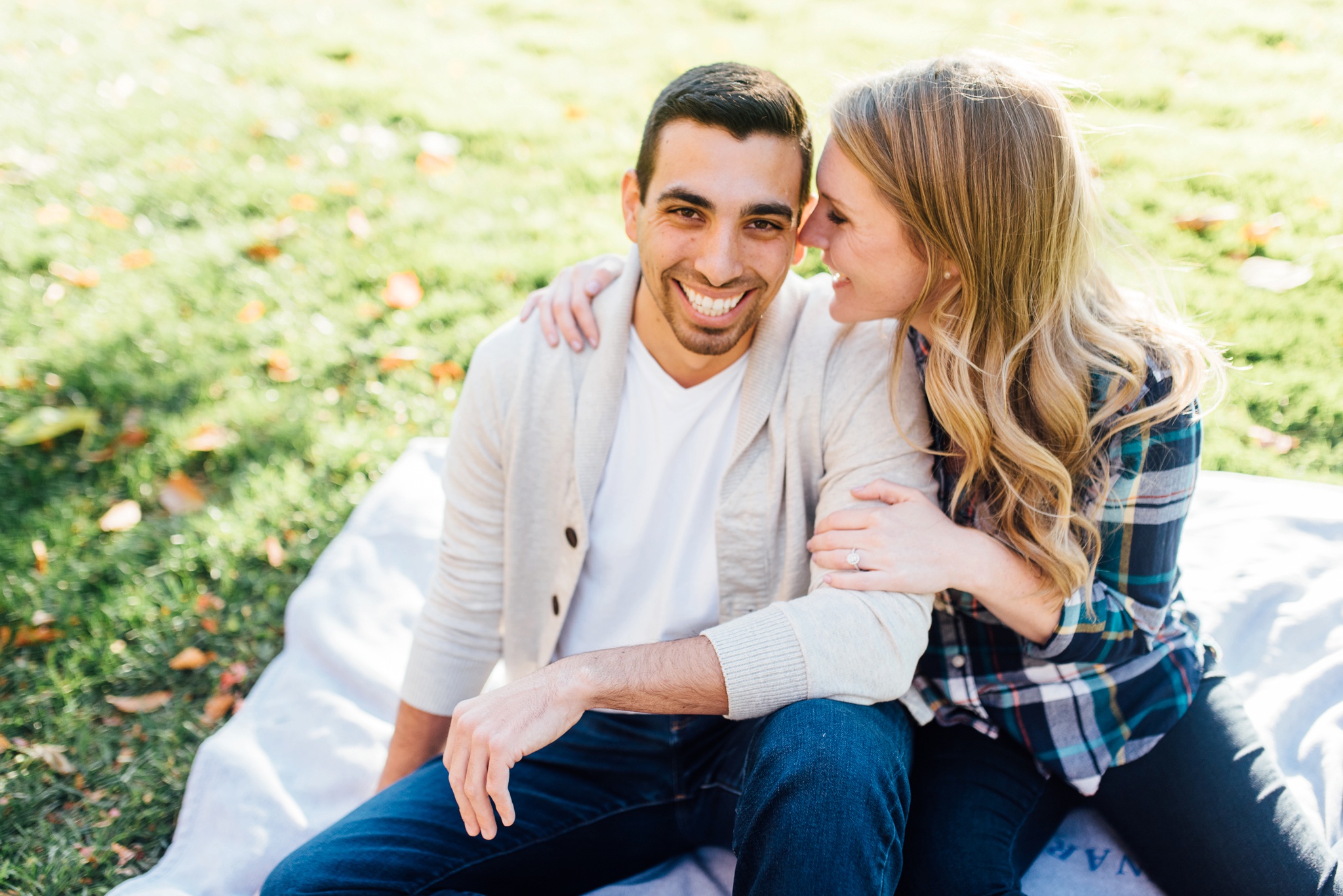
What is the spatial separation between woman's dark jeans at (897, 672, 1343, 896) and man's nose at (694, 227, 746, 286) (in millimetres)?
1289

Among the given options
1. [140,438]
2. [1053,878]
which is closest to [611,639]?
[1053,878]

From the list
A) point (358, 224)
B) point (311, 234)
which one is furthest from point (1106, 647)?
point (311, 234)

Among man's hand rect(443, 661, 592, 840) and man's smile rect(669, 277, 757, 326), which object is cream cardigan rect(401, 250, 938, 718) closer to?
man's smile rect(669, 277, 757, 326)

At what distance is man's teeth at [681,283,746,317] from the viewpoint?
93.6 inches

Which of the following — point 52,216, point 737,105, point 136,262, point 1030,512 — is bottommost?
point 136,262

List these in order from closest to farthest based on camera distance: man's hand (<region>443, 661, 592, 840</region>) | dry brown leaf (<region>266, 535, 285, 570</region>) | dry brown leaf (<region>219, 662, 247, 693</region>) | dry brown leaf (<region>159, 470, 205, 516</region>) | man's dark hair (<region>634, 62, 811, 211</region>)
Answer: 1. man's hand (<region>443, 661, 592, 840</region>)
2. man's dark hair (<region>634, 62, 811, 211</region>)
3. dry brown leaf (<region>219, 662, 247, 693</region>)
4. dry brown leaf (<region>266, 535, 285, 570</region>)
5. dry brown leaf (<region>159, 470, 205, 516</region>)

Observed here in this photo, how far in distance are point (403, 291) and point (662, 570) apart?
256cm

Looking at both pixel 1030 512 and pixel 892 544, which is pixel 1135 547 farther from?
pixel 892 544

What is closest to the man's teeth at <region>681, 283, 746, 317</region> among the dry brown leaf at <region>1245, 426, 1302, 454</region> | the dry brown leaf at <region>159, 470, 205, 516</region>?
the dry brown leaf at <region>159, 470, 205, 516</region>

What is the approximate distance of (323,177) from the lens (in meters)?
5.28

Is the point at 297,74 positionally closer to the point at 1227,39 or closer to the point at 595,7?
the point at 595,7

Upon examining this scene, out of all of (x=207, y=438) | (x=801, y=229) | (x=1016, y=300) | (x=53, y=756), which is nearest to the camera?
(x=1016, y=300)

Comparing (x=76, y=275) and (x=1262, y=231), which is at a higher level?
(x=1262, y=231)

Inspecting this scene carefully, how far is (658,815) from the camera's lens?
238 centimetres
